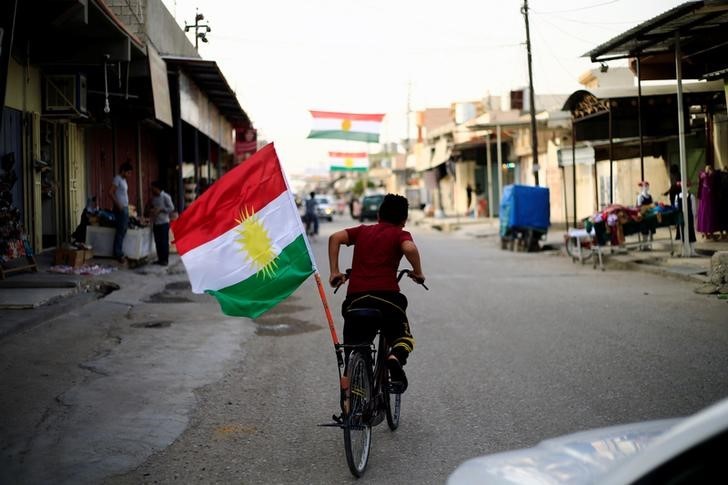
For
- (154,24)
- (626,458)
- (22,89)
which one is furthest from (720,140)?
(626,458)

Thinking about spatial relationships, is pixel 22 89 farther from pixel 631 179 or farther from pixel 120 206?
pixel 631 179

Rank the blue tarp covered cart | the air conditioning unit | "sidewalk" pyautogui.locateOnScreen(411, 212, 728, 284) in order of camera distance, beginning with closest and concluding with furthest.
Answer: "sidewalk" pyautogui.locateOnScreen(411, 212, 728, 284) → the air conditioning unit → the blue tarp covered cart

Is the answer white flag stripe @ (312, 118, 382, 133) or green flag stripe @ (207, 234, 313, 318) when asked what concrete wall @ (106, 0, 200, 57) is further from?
green flag stripe @ (207, 234, 313, 318)

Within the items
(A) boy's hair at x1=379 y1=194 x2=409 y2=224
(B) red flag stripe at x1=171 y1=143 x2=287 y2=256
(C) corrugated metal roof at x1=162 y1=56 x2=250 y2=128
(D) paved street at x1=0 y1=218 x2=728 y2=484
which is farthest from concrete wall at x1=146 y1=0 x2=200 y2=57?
(A) boy's hair at x1=379 y1=194 x2=409 y2=224

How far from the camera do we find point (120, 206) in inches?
626

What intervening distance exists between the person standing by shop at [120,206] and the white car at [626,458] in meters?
14.2

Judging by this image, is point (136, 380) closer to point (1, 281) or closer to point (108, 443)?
point (108, 443)

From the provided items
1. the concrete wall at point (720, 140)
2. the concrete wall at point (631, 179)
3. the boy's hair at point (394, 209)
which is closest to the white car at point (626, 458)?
the boy's hair at point (394, 209)

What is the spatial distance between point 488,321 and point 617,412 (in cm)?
488

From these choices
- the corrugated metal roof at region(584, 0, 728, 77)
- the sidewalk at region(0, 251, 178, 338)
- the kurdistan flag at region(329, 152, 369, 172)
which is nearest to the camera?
the sidewalk at region(0, 251, 178, 338)

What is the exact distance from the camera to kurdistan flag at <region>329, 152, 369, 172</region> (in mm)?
53312

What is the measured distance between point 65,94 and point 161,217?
9.96ft

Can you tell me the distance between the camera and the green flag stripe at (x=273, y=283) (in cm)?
572

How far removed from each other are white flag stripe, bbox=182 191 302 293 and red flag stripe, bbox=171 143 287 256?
0.05 metres
